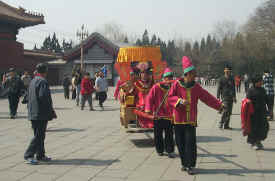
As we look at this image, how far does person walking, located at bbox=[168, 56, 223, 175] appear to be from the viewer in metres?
5.40

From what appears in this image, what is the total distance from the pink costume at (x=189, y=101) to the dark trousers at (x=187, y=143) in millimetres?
125

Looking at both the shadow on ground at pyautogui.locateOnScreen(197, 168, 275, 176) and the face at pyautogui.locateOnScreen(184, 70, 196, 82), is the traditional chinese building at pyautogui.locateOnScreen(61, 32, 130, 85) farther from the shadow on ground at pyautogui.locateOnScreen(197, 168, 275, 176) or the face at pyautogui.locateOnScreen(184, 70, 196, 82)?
the shadow on ground at pyautogui.locateOnScreen(197, 168, 275, 176)

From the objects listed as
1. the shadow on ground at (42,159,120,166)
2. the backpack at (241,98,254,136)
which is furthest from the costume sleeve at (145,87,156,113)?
the backpack at (241,98,254,136)

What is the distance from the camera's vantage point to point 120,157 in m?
6.59

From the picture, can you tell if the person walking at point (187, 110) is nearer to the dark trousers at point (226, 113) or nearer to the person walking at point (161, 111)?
the person walking at point (161, 111)

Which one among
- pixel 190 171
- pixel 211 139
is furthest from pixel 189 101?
pixel 211 139

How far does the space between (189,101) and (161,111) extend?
3.92 feet

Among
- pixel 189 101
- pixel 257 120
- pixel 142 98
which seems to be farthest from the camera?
pixel 142 98

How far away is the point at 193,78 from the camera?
18.2ft

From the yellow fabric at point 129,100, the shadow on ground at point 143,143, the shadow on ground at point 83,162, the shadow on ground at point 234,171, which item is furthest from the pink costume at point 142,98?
the shadow on ground at point 234,171

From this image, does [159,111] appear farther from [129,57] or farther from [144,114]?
[129,57]

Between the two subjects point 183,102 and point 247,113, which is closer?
point 183,102

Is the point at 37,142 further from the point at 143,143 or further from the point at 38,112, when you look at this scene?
the point at 143,143

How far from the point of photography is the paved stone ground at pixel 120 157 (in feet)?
17.6
